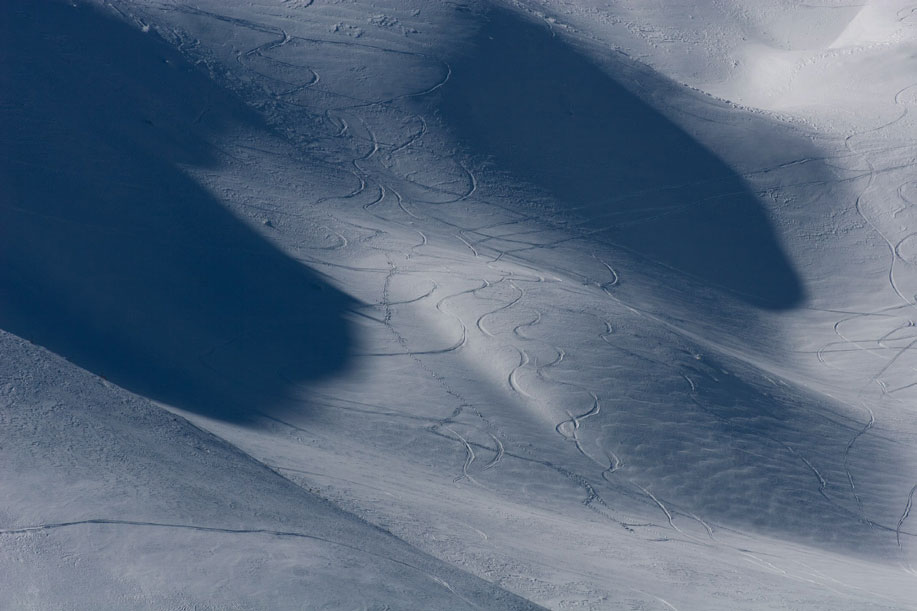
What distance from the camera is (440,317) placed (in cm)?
1233

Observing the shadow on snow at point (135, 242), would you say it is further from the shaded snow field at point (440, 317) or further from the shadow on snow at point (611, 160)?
the shadow on snow at point (611, 160)

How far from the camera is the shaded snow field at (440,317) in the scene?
18.0 ft

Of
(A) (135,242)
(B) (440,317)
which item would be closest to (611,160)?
(B) (440,317)

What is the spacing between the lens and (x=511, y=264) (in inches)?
558

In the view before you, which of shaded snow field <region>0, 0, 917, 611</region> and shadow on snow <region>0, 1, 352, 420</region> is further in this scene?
shadow on snow <region>0, 1, 352, 420</region>

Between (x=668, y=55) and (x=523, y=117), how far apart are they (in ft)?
24.7

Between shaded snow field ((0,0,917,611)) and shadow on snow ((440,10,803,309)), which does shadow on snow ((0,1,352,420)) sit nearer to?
shaded snow field ((0,0,917,611))

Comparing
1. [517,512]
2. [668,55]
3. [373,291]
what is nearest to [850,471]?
[517,512]

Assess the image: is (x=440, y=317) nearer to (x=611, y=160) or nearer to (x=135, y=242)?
(x=135, y=242)

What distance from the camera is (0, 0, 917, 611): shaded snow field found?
547cm

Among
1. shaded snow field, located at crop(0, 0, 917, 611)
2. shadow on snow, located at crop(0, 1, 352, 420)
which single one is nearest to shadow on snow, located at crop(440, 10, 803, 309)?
shaded snow field, located at crop(0, 0, 917, 611)

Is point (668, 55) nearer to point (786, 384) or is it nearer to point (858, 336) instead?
point (858, 336)

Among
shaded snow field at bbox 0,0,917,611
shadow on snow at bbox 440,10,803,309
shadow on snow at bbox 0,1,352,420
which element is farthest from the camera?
shadow on snow at bbox 440,10,803,309

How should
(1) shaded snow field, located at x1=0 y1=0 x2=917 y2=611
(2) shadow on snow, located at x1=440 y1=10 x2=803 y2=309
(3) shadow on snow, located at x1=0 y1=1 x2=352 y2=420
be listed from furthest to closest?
(2) shadow on snow, located at x1=440 y1=10 x2=803 y2=309 → (3) shadow on snow, located at x1=0 y1=1 x2=352 y2=420 → (1) shaded snow field, located at x1=0 y1=0 x2=917 y2=611
